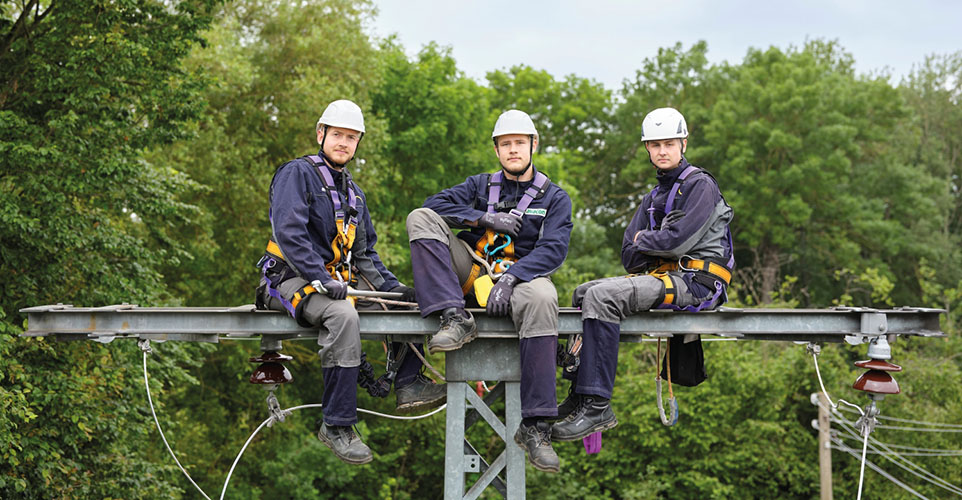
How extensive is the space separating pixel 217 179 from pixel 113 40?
7.93 meters

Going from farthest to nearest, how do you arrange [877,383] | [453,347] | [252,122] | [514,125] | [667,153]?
[252,122] → [667,153] → [514,125] → [877,383] → [453,347]

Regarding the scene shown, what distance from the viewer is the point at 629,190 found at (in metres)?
37.1

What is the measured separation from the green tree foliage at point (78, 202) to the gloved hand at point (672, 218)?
823 cm

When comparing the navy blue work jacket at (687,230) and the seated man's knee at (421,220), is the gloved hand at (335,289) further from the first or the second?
the navy blue work jacket at (687,230)

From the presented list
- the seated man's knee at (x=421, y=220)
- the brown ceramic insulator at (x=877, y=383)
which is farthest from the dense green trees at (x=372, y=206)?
the brown ceramic insulator at (x=877, y=383)

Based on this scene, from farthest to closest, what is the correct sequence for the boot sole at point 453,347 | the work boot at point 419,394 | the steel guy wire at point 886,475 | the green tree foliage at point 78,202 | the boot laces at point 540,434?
1. the steel guy wire at point 886,475
2. the green tree foliage at point 78,202
3. the work boot at point 419,394
4. the boot laces at point 540,434
5. the boot sole at point 453,347

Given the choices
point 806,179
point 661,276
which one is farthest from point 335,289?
point 806,179

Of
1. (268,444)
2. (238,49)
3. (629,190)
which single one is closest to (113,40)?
(238,49)

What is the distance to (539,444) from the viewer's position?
5730mm

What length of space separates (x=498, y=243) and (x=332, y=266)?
116 cm

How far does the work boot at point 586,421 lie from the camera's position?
5852mm

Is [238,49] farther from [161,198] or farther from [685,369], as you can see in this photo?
[685,369]

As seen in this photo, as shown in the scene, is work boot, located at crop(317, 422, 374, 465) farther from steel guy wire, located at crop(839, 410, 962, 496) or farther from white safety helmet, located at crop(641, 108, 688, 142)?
steel guy wire, located at crop(839, 410, 962, 496)

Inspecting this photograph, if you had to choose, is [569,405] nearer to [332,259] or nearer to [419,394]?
[419,394]
